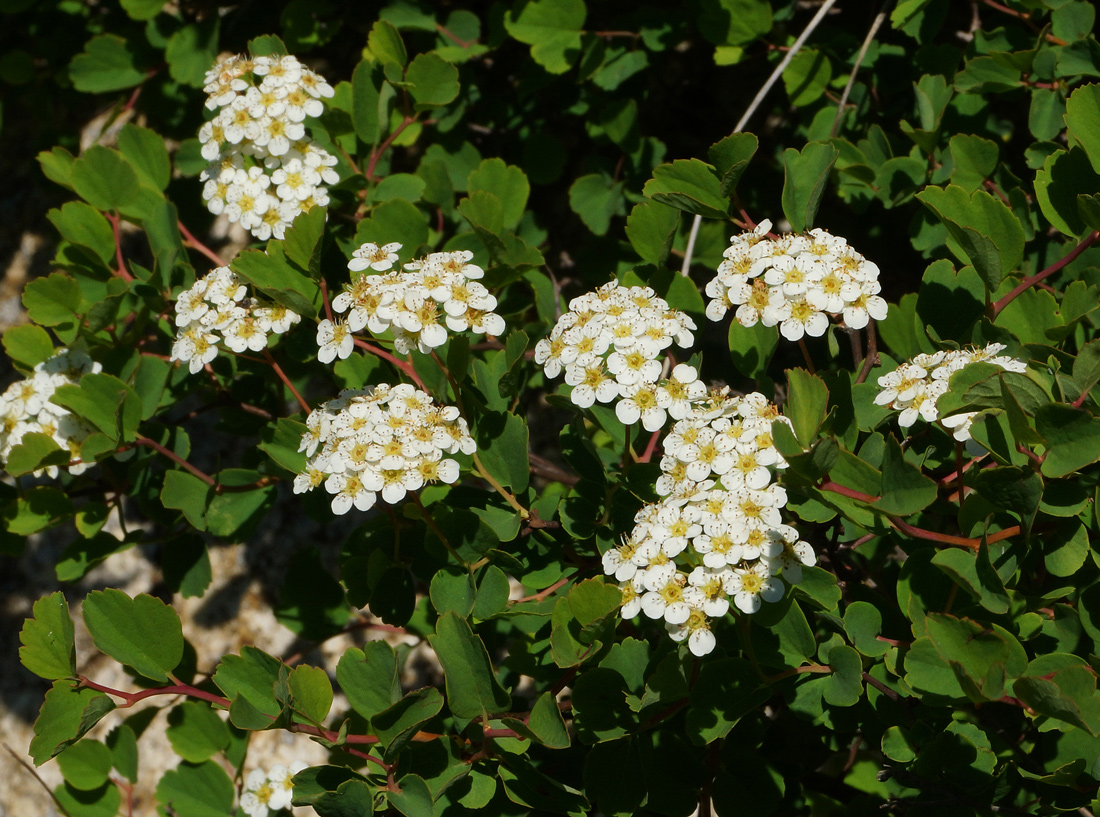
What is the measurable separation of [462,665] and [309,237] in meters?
0.68

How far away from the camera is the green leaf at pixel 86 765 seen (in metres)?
1.75

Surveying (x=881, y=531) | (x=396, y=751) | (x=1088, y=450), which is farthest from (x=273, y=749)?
(x=1088, y=450)

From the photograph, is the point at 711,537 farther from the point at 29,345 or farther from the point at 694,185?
the point at 29,345

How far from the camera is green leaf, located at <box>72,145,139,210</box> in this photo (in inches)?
70.3

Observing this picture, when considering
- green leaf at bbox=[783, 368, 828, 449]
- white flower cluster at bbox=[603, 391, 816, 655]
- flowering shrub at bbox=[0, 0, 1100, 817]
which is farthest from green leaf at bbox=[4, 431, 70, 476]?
green leaf at bbox=[783, 368, 828, 449]

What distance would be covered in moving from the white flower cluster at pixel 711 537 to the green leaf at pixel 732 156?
14.0 inches

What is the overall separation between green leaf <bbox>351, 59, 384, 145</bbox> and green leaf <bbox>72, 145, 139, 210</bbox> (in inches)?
18.7

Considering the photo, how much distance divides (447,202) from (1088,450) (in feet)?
4.17

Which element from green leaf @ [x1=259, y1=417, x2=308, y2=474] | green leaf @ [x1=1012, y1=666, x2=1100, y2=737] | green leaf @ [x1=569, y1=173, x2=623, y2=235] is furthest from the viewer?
green leaf @ [x1=569, y1=173, x2=623, y2=235]

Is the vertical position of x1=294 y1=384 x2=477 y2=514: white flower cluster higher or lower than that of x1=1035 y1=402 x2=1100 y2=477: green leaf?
lower

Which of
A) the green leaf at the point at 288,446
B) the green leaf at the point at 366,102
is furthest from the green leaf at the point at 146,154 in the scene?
the green leaf at the point at 288,446

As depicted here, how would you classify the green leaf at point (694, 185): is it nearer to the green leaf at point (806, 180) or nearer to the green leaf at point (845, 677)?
the green leaf at point (806, 180)

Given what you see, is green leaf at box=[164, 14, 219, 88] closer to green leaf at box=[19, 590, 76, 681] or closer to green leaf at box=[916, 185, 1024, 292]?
green leaf at box=[19, 590, 76, 681]

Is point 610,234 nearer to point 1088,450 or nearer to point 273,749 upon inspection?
point 1088,450
